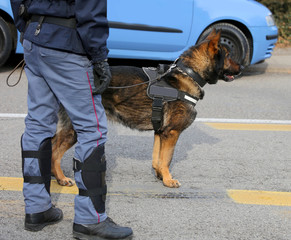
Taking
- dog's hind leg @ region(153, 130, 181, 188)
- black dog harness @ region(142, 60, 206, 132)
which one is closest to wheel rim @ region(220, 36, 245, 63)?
black dog harness @ region(142, 60, 206, 132)

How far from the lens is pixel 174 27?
817 cm

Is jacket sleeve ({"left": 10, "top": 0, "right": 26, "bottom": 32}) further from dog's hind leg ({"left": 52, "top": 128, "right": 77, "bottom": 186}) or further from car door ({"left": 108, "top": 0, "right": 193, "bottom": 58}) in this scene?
car door ({"left": 108, "top": 0, "right": 193, "bottom": 58})

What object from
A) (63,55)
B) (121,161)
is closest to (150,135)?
(121,161)

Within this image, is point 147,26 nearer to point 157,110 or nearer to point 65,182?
point 157,110

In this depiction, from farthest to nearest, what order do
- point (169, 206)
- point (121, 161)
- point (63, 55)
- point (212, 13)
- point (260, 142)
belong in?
point (212, 13) → point (260, 142) → point (121, 161) → point (169, 206) → point (63, 55)

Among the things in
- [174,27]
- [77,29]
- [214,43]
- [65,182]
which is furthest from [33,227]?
[174,27]

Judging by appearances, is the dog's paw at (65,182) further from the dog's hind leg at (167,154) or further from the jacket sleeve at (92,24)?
the jacket sleeve at (92,24)

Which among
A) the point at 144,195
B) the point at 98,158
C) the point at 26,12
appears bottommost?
the point at 144,195

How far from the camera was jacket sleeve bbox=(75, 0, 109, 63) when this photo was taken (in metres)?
2.66

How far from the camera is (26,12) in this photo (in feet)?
9.59

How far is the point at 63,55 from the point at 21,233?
1170mm

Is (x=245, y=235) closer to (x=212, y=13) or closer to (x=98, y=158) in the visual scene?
(x=98, y=158)

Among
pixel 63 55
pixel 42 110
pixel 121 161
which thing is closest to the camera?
pixel 63 55

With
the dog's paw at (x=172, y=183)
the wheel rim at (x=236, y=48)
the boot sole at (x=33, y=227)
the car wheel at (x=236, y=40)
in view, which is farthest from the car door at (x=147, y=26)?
the boot sole at (x=33, y=227)
